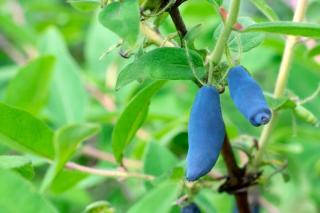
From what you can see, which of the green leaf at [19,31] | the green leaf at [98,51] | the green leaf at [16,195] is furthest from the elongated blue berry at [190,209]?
the green leaf at [19,31]

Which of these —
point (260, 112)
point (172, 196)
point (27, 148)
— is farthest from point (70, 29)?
point (260, 112)

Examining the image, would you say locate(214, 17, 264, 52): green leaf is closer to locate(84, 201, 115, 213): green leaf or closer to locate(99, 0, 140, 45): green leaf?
locate(99, 0, 140, 45): green leaf

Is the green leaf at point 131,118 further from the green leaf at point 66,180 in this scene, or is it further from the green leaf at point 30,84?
the green leaf at point 30,84

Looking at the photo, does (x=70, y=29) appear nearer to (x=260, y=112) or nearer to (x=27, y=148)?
(x=27, y=148)

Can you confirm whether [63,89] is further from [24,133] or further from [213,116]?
[213,116]

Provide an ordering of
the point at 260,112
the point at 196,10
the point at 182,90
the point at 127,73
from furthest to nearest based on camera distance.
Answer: the point at 182,90 → the point at 196,10 → the point at 127,73 → the point at 260,112

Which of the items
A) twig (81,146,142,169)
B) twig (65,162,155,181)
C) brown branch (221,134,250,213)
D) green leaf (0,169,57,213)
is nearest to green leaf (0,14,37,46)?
twig (81,146,142,169)
